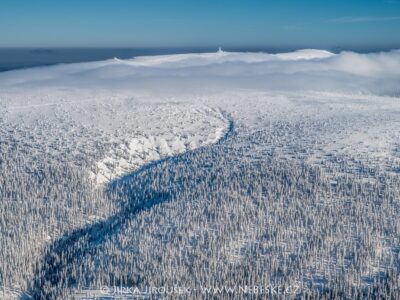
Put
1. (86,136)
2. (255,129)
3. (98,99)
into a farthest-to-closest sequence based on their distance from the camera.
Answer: (98,99), (255,129), (86,136)

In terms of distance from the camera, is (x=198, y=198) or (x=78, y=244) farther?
(x=198, y=198)

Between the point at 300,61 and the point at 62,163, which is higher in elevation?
the point at 300,61

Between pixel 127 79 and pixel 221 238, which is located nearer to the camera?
pixel 221 238

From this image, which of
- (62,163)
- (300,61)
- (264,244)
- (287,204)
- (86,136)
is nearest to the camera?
(264,244)

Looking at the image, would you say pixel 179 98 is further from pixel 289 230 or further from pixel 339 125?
pixel 289 230

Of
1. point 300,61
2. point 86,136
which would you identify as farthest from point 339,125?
point 300,61

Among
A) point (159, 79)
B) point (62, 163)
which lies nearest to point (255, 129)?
point (62, 163)

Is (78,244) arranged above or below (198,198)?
below

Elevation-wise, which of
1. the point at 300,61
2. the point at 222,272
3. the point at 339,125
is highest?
the point at 300,61
